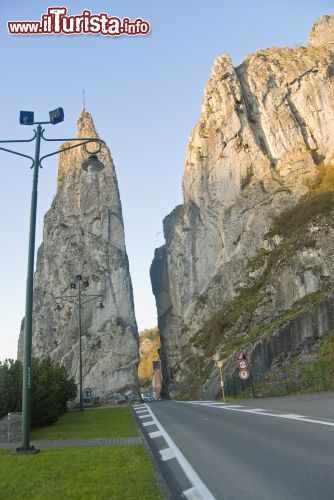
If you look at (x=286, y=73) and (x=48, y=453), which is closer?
(x=48, y=453)

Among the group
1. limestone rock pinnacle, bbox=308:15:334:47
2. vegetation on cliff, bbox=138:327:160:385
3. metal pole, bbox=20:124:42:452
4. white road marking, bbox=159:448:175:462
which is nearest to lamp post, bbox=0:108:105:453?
metal pole, bbox=20:124:42:452

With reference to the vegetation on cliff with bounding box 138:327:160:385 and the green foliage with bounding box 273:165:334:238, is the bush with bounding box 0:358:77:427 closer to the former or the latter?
the green foliage with bounding box 273:165:334:238

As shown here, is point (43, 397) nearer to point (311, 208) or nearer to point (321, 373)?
point (321, 373)

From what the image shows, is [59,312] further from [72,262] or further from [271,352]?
[271,352]

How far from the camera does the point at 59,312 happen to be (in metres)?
69.9

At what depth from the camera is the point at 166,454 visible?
8625mm

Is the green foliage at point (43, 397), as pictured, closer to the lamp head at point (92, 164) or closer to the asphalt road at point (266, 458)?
the asphalt road at point (266, 458)

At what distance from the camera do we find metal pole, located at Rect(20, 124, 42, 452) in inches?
387

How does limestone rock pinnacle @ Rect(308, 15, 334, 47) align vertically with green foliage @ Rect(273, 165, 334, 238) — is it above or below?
above

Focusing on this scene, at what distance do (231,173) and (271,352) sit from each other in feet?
137

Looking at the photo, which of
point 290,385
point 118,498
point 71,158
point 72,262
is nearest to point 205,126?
point 71,158

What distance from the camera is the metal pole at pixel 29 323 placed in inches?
387

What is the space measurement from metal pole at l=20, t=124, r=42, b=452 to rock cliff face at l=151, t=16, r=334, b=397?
3264cm

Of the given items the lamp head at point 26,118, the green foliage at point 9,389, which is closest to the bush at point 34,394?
the green foliage at point 9,389
